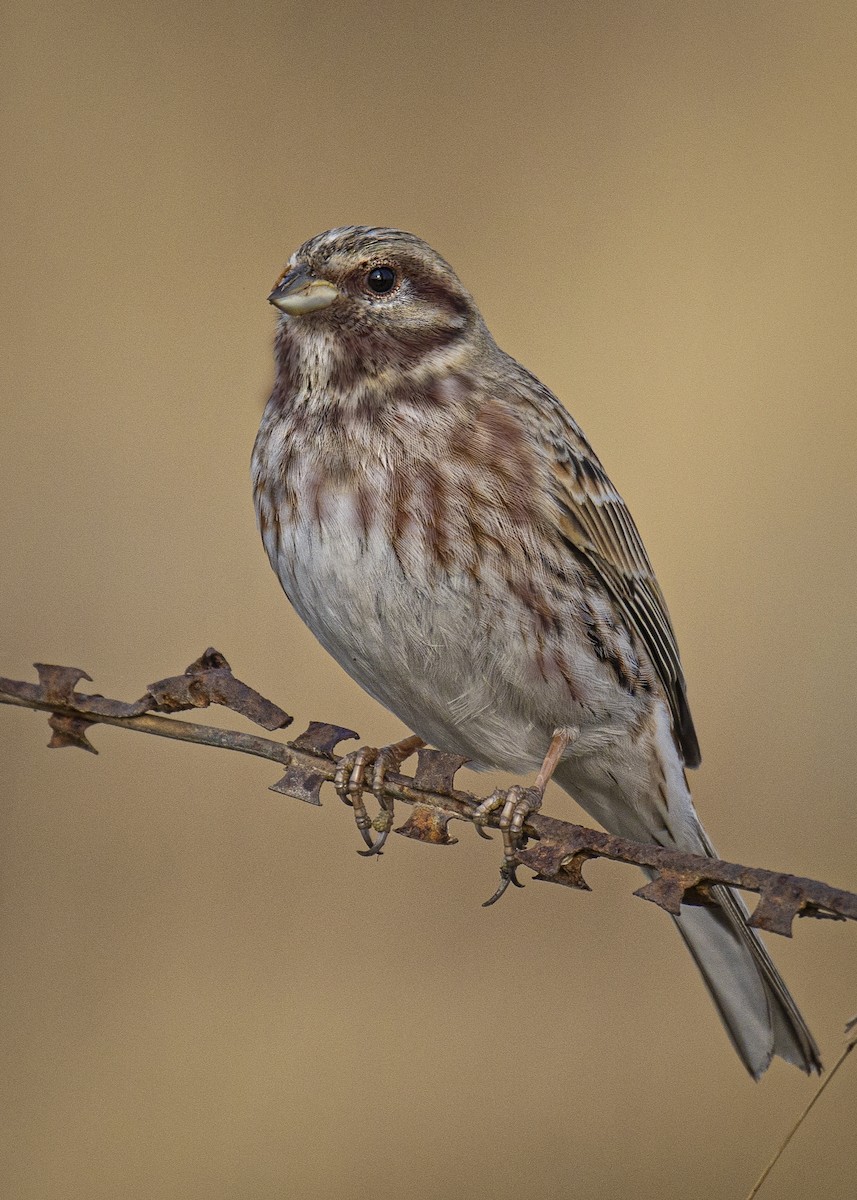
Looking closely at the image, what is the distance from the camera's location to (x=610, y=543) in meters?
2.33

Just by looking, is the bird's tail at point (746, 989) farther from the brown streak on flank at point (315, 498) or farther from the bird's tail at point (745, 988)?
the brown streak on flank at point (315, 498)

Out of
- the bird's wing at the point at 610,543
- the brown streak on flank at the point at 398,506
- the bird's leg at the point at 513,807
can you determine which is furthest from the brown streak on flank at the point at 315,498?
the bird's leg at the point at 513,807

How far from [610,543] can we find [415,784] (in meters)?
1.17

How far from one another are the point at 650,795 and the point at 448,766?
4.38 feet

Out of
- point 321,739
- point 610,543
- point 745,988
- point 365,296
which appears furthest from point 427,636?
point 321,739

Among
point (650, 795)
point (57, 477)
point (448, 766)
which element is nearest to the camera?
point (448, 766)

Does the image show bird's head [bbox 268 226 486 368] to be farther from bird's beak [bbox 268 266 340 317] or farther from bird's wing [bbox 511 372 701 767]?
bird's wing [bbox 511 372 701 767]

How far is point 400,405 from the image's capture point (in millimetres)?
2098

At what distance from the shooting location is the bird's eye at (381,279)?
2.15 metres

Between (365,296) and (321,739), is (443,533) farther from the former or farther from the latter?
(321,739)

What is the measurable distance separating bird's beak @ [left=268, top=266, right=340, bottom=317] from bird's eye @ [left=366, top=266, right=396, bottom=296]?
0.24 feet

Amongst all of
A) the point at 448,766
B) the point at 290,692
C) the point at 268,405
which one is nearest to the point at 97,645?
the point at 290,692

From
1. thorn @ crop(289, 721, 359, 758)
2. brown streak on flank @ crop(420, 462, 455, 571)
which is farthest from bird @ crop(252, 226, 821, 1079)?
thorn @ crop(289, 721, 359, 758)

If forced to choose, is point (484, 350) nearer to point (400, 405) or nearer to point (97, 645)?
point (400, 405)
